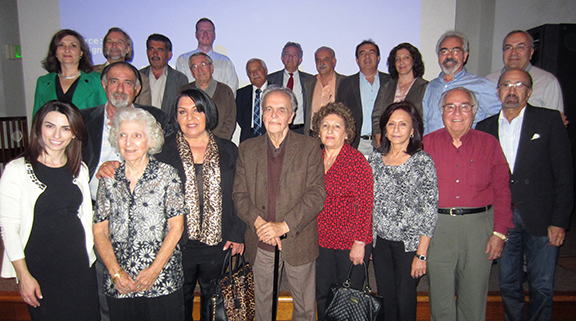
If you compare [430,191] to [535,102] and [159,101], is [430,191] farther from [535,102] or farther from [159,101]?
[159,101]

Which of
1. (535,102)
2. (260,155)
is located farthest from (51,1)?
(535,102)

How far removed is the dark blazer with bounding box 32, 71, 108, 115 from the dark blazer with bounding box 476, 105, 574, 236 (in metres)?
3.19

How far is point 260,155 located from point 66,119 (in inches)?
42.4

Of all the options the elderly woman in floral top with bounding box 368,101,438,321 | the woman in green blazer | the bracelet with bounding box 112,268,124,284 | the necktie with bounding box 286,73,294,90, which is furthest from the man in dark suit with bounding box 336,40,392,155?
the bracelet with bounding box 112,268,124,284

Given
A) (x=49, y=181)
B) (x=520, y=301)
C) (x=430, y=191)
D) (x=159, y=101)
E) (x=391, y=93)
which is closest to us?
(x=49, y=181)

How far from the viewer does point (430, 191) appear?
188 centimetres

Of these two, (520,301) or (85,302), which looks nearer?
(85,302)

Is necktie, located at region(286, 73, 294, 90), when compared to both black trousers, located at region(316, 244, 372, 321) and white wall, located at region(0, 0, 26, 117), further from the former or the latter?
white wall, located at region(0, 0, 26, 117)

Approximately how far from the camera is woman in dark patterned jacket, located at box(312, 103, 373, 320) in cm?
194

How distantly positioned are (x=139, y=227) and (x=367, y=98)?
280cm

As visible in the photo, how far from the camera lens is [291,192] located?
1896 mm

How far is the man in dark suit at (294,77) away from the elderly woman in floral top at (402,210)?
2029 mm

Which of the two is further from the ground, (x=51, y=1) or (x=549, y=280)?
(x=51, y=1)

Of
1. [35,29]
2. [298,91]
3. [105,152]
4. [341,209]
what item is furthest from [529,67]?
[35,29]
